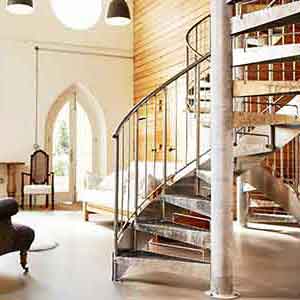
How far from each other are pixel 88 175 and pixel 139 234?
413 centimetres

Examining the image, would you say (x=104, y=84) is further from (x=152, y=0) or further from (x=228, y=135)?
(x=228, y=135)

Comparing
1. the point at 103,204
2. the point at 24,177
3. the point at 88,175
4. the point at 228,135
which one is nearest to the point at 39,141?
the point at 24,177

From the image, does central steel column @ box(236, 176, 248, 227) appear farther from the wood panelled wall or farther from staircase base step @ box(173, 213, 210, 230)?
the wood panelled wall

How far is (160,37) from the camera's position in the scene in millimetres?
11266

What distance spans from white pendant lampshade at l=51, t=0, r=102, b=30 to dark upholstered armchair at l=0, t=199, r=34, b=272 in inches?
273

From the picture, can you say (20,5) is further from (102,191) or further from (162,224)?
(162,224)

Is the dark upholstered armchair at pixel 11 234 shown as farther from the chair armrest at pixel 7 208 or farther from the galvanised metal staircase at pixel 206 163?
the galvanised metal staircase at pixel 206 163

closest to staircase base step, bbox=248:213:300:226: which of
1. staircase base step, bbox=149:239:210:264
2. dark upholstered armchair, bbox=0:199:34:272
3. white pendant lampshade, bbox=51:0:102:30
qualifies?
staircase base step, bbox=149:239:210:264

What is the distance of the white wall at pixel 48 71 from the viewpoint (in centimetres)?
1107

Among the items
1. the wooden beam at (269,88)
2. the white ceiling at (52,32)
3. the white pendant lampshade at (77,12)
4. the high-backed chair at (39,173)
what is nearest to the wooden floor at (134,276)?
the wooden beam at (269,88)

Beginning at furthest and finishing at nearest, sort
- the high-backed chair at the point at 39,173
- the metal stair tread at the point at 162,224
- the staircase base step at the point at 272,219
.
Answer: the high-backed chair at the point at 39,173, the staircase base step at the point at 272,219, the metal stair tread at the point at 162,224

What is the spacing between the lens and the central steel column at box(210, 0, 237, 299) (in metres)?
4.11

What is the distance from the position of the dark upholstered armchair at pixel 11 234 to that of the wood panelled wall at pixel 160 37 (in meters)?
6.06

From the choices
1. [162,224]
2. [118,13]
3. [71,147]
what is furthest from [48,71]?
[162,224]
